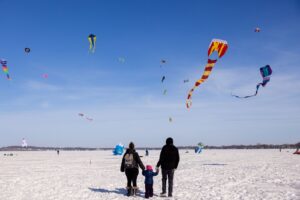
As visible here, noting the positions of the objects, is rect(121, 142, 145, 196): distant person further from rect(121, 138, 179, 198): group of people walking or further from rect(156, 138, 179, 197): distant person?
rect(156, 138, 179, 197): distant person

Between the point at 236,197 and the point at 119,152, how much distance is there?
4447cm

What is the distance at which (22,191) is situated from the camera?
42.8 ft

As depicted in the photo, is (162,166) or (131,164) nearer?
(162,166)

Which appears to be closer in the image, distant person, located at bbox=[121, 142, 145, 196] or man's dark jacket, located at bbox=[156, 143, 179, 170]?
man's dark jacket, located at bbox=[156, 143, 179, 170]

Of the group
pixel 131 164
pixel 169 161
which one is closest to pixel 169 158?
pixel 169 161

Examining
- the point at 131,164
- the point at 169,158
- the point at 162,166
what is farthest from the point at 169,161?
the point at 131,164

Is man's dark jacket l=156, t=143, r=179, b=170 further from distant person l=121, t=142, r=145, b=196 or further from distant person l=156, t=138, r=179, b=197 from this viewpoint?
distant person l=121, t=142, r=145, b=196

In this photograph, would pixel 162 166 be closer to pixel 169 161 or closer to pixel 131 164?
pixel 169 161

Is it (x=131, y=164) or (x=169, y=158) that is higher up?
(x=169, y=158)

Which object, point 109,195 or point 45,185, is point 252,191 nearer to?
point 109,195

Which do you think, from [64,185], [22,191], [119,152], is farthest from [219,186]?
[119,152]

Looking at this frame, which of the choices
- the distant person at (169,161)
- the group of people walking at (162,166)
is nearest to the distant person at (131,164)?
the group of people walking at (162,166)

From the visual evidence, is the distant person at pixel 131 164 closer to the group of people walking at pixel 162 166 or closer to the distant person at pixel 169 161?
the group of people walking at pixel 162 166

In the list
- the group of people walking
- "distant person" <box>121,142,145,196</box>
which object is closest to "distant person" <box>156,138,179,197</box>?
the group of people walking
